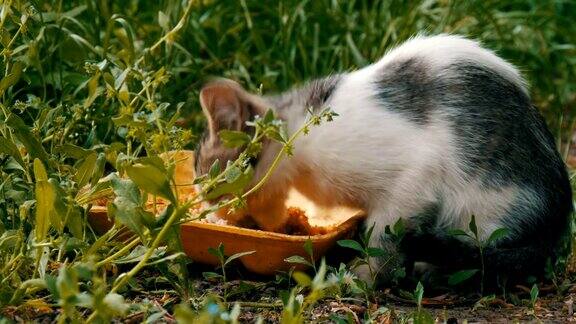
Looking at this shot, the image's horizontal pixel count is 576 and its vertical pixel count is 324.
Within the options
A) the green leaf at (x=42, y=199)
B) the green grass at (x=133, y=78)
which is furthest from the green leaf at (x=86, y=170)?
the green leaf at (x=42, y=199)

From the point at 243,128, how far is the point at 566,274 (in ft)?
4.31

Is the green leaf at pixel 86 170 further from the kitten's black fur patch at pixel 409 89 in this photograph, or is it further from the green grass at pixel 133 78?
the kitten's black fur patch at pixel 409 89

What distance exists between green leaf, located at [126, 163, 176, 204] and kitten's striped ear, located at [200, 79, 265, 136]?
107 cm

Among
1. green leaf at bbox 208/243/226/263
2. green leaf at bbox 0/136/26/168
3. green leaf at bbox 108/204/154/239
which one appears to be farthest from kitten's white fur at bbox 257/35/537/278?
green leaf at bbox 108/204/154/239

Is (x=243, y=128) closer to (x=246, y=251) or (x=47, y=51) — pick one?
(x=246, y=251)

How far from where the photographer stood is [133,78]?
3922 millimetres

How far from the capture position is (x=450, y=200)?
356cm

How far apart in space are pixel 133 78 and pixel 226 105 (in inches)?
19.8

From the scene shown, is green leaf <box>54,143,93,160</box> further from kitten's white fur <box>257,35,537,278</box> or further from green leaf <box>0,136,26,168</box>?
kitten's white fur <box>257,35,537,278</box>

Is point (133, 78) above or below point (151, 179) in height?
below

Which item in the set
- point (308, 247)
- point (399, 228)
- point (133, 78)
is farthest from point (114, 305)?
point (133, 78)

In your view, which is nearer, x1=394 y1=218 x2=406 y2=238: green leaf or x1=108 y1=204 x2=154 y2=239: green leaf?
x1=108 y1=204 x2=154 y2=239: green leaf

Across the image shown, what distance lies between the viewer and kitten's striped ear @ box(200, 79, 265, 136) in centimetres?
359

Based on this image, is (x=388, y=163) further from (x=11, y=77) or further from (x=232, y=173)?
(x=11, y=77)
